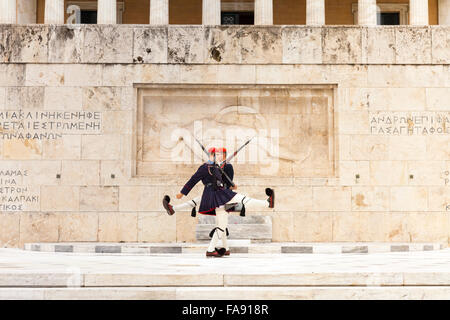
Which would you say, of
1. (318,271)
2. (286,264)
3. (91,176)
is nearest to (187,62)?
(91,176)

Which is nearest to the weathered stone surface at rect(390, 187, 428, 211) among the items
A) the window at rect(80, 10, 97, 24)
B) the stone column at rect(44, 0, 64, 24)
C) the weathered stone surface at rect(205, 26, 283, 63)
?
the weathered stone surface at rect(205, 26, 283, 63)

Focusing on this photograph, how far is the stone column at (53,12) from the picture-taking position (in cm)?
1825

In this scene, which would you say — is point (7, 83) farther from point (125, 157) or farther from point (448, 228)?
point (448, 228)

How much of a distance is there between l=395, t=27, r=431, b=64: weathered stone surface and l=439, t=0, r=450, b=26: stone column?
8943mm

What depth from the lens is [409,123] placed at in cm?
1698

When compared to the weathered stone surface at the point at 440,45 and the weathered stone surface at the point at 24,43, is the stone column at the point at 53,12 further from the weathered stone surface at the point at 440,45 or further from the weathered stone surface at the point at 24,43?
the weathered stone surface at the point at 440,45

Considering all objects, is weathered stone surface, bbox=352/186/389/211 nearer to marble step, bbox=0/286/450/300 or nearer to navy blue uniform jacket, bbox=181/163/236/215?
navy blue uniform jacket, bbox=181/163/236/215

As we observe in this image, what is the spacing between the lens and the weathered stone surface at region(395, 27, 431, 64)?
17.2 metres

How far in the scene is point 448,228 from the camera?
16.7 metres

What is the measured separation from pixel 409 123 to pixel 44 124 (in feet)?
38.2

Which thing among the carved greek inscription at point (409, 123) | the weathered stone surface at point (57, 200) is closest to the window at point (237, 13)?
the carved greek inscription at point (409, 123)
